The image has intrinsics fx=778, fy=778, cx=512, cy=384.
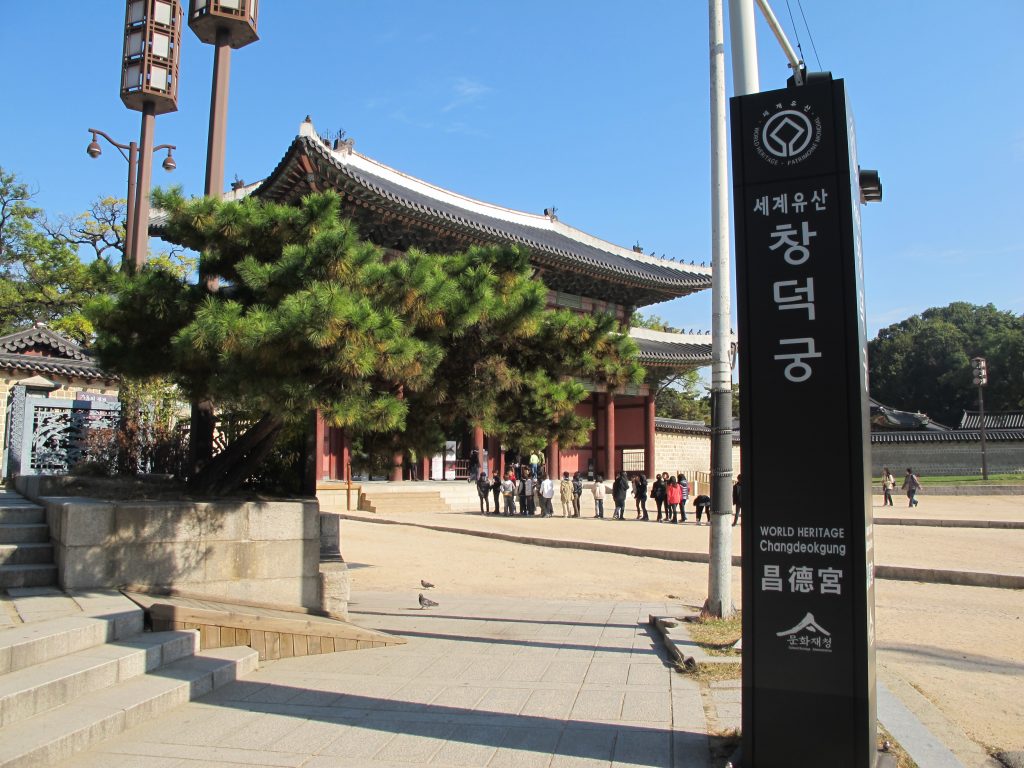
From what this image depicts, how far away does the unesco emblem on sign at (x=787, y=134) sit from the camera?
13.0 ft

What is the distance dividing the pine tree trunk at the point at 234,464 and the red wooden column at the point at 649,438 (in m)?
25.4

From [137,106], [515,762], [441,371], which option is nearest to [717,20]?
[441,371]

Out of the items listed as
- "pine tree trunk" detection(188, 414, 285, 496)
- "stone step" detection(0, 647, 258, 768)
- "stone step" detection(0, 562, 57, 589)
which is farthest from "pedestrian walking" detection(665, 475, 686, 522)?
"stone step" detection(0, 562, 57, 589)

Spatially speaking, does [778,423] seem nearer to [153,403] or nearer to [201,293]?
[201,293]

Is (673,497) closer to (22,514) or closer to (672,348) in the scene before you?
(672,348)

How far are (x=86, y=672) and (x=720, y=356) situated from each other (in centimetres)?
611

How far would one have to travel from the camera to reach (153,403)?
12070 millimetres

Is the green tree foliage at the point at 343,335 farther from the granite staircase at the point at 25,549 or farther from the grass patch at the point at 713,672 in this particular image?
the grass patch at the point at 713,672

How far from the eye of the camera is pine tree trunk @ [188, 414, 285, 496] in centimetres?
767

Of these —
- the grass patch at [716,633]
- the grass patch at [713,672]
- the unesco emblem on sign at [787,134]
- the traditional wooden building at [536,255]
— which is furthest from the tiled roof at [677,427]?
the unesco emblem on sign at [787,134]

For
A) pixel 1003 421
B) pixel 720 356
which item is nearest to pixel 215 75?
pixel 720 356

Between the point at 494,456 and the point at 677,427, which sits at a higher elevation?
the point at 677,427

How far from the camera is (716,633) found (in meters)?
6.89

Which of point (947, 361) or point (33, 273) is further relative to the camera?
point (947, 361)
